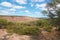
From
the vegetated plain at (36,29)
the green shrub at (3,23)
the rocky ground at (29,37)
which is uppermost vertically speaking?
the green shrub at (3,23)

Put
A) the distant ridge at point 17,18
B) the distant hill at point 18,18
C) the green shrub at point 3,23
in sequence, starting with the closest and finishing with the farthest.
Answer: the green shrub at point 3,23 → the distant ridge at point 17,18 → the distant hill at point 18,18

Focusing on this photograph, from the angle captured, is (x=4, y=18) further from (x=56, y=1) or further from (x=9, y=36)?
(x=56, y=1)

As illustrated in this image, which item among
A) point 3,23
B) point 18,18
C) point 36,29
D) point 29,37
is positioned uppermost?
point 18,18

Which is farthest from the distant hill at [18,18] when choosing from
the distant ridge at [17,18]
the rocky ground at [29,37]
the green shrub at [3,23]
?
the rocky ground at [29,37]

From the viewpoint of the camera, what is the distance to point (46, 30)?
18359 mm

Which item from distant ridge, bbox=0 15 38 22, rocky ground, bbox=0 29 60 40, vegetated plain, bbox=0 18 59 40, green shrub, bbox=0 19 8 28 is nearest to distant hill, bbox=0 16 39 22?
distant ridge, bbox=0 15 38 22

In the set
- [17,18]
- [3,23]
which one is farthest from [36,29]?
[17,18]

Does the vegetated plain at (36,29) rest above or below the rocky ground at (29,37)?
above

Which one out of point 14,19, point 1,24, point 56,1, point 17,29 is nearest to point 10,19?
point 14,19

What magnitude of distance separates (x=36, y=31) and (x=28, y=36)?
101 centimetres

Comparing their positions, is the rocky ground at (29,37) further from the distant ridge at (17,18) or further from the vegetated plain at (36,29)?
the distant ridge at (17,18)

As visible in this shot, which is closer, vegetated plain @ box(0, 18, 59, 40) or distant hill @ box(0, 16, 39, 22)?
vegetated plain @ box(0, 18, 59, 40)

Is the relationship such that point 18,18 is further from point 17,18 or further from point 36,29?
point 36,29

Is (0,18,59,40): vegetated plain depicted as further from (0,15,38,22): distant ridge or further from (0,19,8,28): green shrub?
(0,15,38,22): distant ridge
